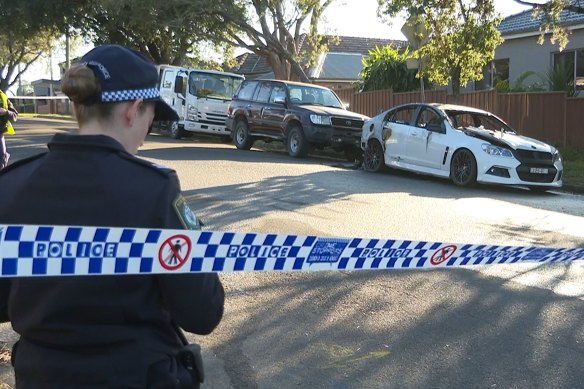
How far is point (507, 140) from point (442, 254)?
30.3ft

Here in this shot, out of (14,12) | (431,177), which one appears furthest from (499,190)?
(14,12)

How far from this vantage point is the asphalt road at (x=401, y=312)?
416 cm

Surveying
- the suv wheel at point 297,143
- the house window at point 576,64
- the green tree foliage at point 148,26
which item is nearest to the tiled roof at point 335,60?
the green tree foliage at point 148,26

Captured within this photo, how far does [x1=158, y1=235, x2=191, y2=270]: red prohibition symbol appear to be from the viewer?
196 centimetres

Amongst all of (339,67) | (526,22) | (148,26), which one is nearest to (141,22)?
(148,26)

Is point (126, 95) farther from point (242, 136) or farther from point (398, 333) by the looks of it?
point (242, 136)

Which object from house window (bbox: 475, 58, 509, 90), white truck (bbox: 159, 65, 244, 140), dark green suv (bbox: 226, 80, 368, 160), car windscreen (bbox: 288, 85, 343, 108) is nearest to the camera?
dark green suv (bbox: 226, 80, 368, 160)

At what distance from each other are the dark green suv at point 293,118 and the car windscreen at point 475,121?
366cm

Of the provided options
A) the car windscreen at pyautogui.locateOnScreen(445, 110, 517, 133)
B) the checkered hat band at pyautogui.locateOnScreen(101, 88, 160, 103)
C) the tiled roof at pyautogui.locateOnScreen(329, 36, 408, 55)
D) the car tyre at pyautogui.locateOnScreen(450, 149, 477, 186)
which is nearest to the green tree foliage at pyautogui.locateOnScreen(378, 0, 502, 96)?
the car windscreen at pyautogui.locateOnScreen(445, 110, 517, 133)

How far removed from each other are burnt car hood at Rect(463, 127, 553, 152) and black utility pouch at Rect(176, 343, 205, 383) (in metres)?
10.9

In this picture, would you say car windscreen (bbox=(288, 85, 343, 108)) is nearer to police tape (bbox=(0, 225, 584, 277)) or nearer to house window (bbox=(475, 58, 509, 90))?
house window (bbox=(475, 58, 509, 90))

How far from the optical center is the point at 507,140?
1224 cm

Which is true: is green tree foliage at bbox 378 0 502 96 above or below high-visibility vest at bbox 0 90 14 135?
above

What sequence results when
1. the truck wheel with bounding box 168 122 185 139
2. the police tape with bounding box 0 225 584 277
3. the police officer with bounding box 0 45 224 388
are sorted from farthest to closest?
1. the truck wheel with bounding box 168 122 185 139
2. the police tape with bounding box 0 225 584 277
3. the police officer with bounding box 0 45 224 388
